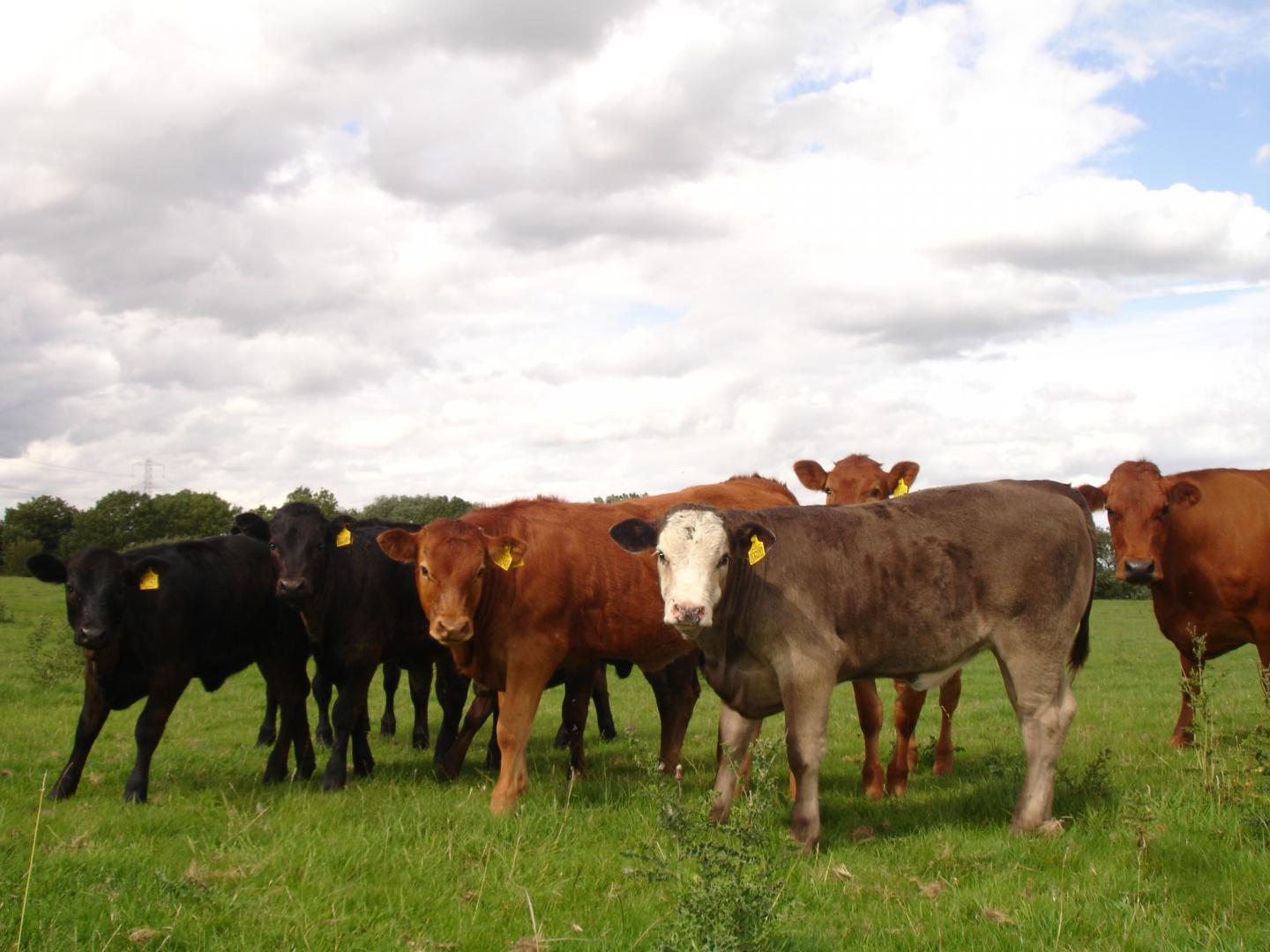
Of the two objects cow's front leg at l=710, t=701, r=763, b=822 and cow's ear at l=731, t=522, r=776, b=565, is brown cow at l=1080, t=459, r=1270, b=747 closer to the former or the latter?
cow's front leg at l=710, t=701, r=763, b=822

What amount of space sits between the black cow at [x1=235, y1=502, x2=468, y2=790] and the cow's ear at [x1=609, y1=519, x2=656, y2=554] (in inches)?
118

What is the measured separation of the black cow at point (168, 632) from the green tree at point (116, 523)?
7437 centimetres

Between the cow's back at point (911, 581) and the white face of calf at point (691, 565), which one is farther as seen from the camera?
the cow's back at point (911, 581)

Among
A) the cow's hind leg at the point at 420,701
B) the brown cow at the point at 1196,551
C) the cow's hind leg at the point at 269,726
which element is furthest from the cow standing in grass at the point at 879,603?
the cow's hind leg at the point at 269,726

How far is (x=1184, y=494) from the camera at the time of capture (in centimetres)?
1098

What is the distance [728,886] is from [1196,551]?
330 inches

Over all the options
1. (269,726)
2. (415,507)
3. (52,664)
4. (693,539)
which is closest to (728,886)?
(693,539)

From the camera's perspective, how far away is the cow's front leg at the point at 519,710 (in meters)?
7.64

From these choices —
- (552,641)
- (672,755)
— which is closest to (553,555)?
(552,641)

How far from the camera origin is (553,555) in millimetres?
8594

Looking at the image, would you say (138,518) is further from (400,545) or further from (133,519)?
(400,545)

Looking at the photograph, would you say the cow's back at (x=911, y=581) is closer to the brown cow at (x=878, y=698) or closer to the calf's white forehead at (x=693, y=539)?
the calf's white forehead at (x=693, y=539)

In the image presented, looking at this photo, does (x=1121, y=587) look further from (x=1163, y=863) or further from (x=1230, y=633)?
(x=1163, y=863)

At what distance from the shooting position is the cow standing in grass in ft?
23.2
